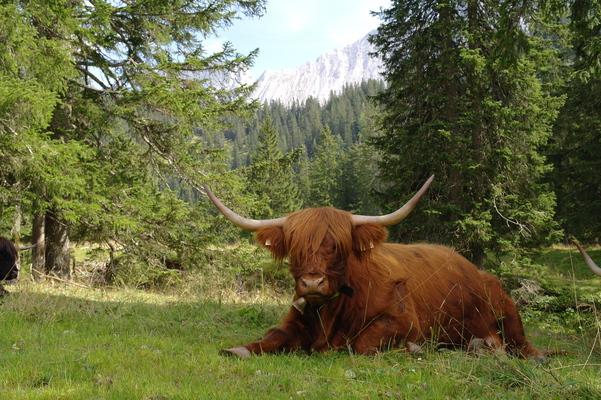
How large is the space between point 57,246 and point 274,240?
1185cm

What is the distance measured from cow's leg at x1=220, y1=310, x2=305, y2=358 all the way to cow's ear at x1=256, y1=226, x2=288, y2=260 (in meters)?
0.58

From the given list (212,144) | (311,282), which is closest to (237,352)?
(311,282)

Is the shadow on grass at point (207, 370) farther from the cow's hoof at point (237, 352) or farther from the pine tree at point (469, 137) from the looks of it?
the pine tree at point (469, 137)

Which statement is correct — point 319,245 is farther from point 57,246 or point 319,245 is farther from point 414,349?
point 57,246

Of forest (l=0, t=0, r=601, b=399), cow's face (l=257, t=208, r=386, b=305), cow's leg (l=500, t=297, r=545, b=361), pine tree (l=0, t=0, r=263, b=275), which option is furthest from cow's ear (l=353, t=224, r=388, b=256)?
pine tree (l=0, t=0, r=263, b=275)

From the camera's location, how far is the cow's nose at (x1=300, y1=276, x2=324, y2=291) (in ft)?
14.0

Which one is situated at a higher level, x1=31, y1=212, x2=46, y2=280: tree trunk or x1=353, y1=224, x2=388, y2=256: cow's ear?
x1=353, y1=224, x2=388, y2=256: cow's ear

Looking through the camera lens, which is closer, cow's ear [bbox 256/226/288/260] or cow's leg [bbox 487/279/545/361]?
cow's ear [bbox 256/226/288/260]

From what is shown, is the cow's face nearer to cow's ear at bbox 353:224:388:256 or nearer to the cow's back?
cow's ear at bbox 353:224:388:256

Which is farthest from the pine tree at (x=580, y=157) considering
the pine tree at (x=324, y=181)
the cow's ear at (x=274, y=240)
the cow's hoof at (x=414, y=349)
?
the pine tree at (x=324, y=181)

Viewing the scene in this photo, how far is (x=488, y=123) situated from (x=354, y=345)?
11752mm

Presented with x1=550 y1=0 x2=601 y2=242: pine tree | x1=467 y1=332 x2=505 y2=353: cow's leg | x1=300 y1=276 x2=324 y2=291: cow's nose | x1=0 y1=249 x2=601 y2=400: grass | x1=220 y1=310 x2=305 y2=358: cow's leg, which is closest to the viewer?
x1=0 y1=249 x2=601 y2=400: grass

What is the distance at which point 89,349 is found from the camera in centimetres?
466

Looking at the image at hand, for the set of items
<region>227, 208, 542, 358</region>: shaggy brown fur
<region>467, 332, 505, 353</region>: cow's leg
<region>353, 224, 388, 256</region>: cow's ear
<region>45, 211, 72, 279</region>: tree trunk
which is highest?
<region>353, 224, 388, 256</region>: cow's ear
